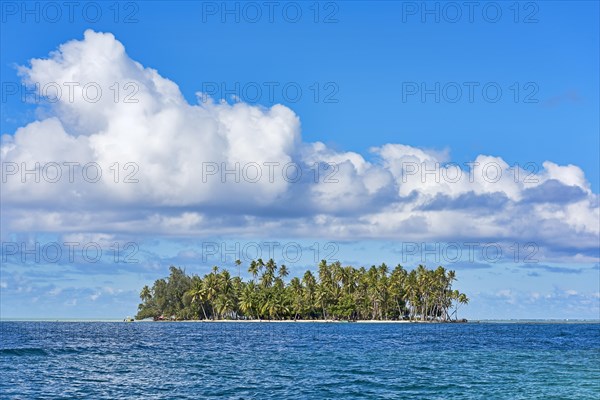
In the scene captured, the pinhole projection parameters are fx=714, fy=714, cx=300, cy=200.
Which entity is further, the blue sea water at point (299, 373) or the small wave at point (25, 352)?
the small wave at point (25, 352)

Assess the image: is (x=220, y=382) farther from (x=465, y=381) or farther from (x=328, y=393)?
(x=465, y=381)

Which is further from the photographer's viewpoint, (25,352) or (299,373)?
(25,352)

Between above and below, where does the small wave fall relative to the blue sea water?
below

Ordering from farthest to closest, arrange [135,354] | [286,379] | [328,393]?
[135,354]
[286,379]
[328,393]

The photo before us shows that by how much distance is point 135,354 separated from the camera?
87438 mm

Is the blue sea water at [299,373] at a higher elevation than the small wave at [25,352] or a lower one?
higher

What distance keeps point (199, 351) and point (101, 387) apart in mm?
36978

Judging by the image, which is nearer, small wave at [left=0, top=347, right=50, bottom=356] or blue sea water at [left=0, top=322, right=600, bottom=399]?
blue sea water at [left=0, top=322, right=600, bottom=399]

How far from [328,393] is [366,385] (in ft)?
18.7

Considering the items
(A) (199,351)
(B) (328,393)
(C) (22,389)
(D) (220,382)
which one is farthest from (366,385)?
(A) (199,351)

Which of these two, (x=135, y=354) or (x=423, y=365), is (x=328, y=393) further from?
(x=135, y=354)

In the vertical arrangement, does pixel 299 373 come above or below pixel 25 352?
above

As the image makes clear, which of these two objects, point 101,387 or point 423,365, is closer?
point 101,387

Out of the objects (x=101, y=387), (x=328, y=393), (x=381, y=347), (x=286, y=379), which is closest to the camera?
(x=328, y=393)
